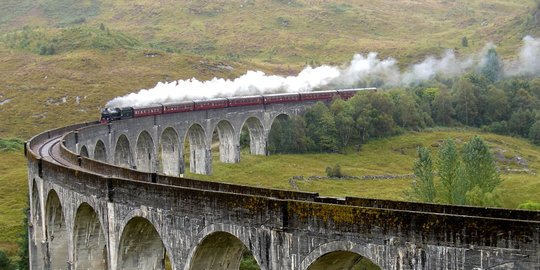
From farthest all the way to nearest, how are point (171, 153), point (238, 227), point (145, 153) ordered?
point (171, 153)
point (145, 153)
point (238, 227)

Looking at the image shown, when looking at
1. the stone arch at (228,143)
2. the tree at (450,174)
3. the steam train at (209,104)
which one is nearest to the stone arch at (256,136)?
the steam train at (209,104)

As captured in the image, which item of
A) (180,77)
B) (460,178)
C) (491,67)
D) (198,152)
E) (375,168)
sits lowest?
(375,168)

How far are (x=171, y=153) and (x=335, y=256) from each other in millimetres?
60699

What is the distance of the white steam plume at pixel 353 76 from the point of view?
4171 inches

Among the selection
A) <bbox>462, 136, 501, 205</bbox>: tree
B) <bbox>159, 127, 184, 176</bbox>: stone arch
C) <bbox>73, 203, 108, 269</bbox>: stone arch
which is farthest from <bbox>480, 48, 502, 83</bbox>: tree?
<bbox>73, 203, 108, 269</bbox>: stone arch

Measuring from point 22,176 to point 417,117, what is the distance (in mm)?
60163

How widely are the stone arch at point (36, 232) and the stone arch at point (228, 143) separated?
153 ft

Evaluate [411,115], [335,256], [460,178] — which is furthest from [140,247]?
[411,115]

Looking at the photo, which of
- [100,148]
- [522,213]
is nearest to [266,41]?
[100,148]

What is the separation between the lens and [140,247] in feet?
115

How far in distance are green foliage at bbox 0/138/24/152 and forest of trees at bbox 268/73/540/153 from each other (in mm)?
34858

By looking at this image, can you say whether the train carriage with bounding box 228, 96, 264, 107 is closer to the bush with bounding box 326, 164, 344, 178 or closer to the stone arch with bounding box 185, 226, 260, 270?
the bush with bounding box 326, 164, 344, 178

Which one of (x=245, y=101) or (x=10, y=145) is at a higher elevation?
(x=245, y=101)

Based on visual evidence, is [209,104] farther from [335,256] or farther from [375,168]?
[335,256]
